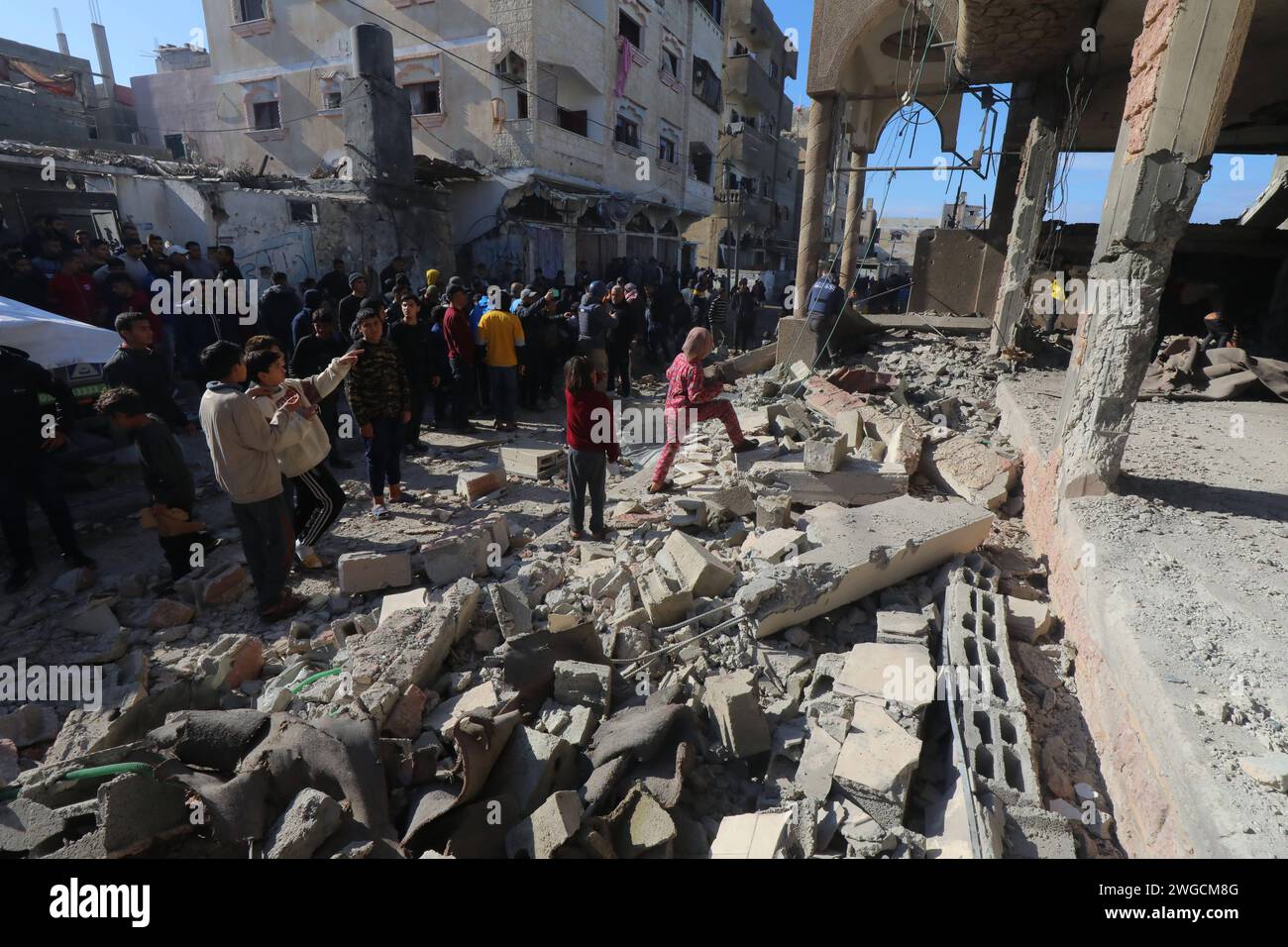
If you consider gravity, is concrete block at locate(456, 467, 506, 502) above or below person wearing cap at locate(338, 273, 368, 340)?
below

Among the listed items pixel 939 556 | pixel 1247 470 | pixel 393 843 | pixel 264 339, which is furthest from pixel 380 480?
pixel 1247 470

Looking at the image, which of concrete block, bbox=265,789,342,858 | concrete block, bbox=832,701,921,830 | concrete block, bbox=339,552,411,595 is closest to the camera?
concrete block, bbox=265,789,342,858

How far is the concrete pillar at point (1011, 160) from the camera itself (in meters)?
9.44

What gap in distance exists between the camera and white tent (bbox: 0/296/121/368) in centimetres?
511

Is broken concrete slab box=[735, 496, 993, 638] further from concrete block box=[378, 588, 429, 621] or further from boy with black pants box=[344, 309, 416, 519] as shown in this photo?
boy with black pants box=[344, 309, 416, 519]

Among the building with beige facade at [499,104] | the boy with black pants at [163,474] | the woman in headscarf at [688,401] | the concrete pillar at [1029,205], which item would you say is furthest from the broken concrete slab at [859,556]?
the building with beige facade at [499,104]

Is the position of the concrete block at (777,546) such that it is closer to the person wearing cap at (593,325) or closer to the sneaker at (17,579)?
the sneaker at (17,579)

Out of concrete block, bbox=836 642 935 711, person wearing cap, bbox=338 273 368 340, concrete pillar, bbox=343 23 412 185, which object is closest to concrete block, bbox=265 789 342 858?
concrete block, bbox=836 642 935 711

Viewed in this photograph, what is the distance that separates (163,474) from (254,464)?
111cm

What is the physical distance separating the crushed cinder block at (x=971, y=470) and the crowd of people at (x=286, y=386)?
5.73 ft

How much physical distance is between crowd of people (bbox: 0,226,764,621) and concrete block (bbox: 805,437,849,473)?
114 cm

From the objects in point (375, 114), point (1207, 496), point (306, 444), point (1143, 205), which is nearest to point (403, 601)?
point (306, 444)

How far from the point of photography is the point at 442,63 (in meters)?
16.9

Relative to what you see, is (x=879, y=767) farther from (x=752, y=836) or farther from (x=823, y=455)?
(x=823, y=455)
